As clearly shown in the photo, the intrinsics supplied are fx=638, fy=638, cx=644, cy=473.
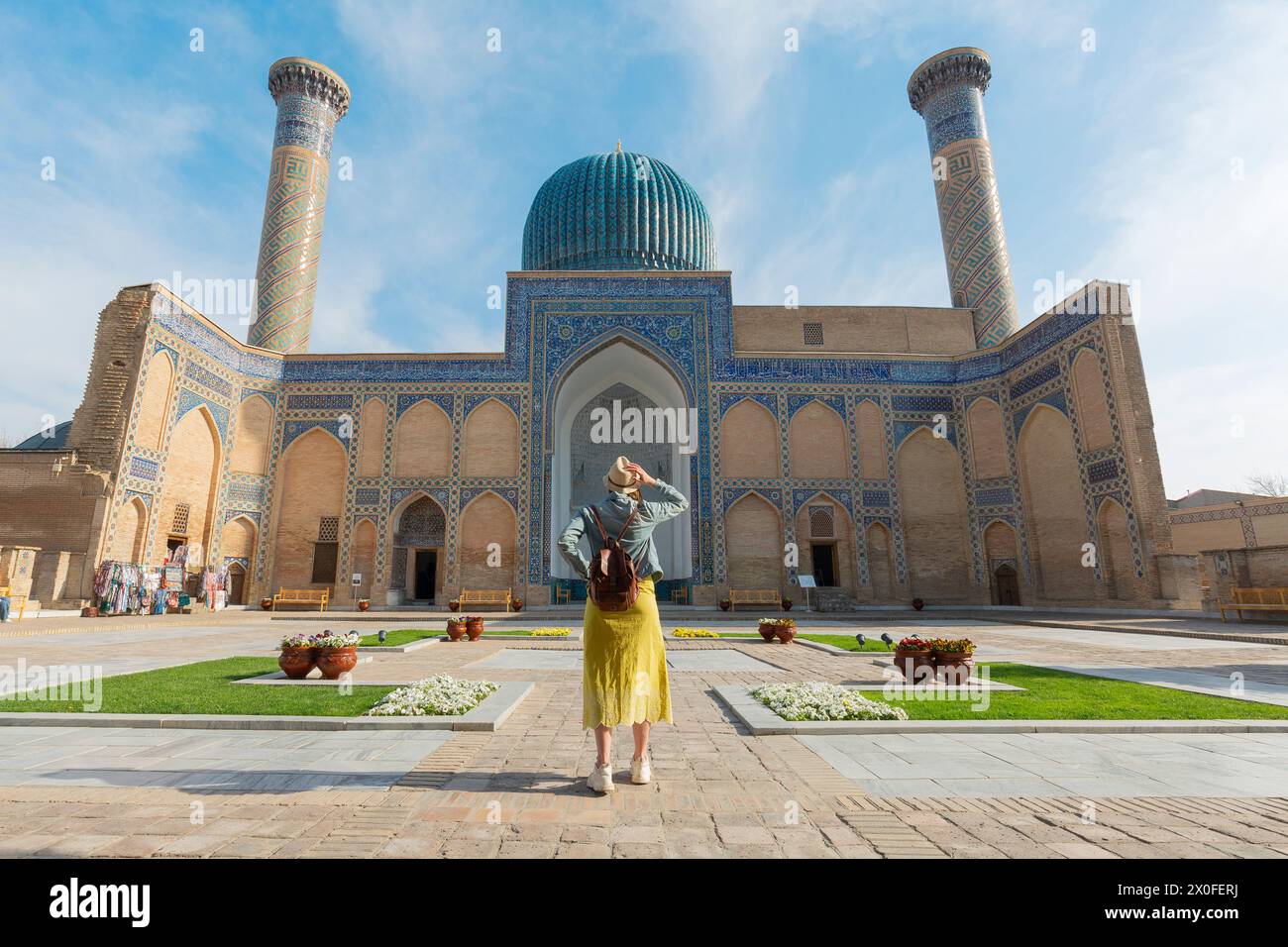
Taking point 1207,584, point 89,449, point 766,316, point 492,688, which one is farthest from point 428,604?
point 1207,584

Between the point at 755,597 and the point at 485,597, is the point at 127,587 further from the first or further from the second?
the point at 755,597

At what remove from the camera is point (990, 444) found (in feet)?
66.7

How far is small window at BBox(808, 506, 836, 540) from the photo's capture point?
20.5 meters

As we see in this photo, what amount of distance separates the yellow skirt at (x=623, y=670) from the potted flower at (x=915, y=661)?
3656 mm

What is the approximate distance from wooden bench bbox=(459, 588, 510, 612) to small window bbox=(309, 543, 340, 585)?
4.54m

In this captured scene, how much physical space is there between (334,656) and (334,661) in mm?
47

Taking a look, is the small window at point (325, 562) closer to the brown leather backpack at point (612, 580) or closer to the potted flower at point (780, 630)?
the potted flower at point (780, 630)

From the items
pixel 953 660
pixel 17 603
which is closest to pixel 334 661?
pixel 953 660

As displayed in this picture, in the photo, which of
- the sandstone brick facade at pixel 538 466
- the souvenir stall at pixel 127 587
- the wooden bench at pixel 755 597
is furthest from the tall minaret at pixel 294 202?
the wooden bench at pixel 755 597

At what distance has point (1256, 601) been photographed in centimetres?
1230

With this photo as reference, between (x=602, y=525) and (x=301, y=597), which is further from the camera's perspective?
(x=301, y=597)

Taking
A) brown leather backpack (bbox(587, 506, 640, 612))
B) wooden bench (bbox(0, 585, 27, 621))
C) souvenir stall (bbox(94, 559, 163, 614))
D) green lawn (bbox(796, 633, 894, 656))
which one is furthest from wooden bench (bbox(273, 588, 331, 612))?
brown leather backpack (bbox(587, 506, 640, 612))

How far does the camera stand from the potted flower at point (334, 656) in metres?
5.93
